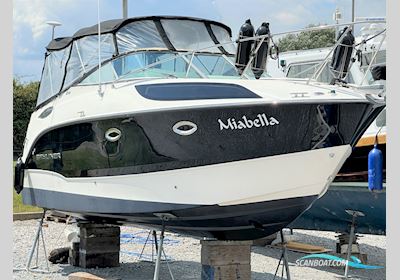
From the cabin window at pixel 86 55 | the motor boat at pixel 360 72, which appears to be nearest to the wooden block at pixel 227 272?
the motor boat at pixel 360 72

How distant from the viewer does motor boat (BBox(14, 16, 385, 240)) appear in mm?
5559

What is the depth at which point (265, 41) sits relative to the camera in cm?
631

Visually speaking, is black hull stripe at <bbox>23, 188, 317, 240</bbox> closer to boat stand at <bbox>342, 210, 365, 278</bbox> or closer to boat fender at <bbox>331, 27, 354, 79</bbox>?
boat fender at <bbox>331, 27, 354, 79</bbox>

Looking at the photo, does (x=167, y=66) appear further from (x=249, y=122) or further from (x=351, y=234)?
(x=351, y=234)

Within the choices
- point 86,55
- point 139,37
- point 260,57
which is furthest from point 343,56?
point 86,55

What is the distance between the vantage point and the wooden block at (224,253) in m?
6.09

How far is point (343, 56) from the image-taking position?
646 cm

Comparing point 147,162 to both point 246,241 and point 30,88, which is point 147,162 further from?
point 30,88

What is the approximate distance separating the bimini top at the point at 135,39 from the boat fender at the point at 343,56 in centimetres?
132

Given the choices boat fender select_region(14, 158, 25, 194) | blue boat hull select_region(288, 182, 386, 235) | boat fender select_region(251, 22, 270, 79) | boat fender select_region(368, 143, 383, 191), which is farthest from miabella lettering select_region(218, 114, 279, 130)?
boat fender select_region(14, 158, 25, 194)

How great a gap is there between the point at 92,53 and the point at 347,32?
3.12 m

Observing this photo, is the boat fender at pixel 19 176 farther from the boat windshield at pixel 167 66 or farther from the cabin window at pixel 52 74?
the boat windshield at pixel 167 66

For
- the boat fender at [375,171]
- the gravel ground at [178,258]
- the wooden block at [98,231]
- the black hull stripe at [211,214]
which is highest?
the boat fender at [375,171]

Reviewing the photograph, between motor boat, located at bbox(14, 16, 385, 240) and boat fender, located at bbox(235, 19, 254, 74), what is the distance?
0.10ft
